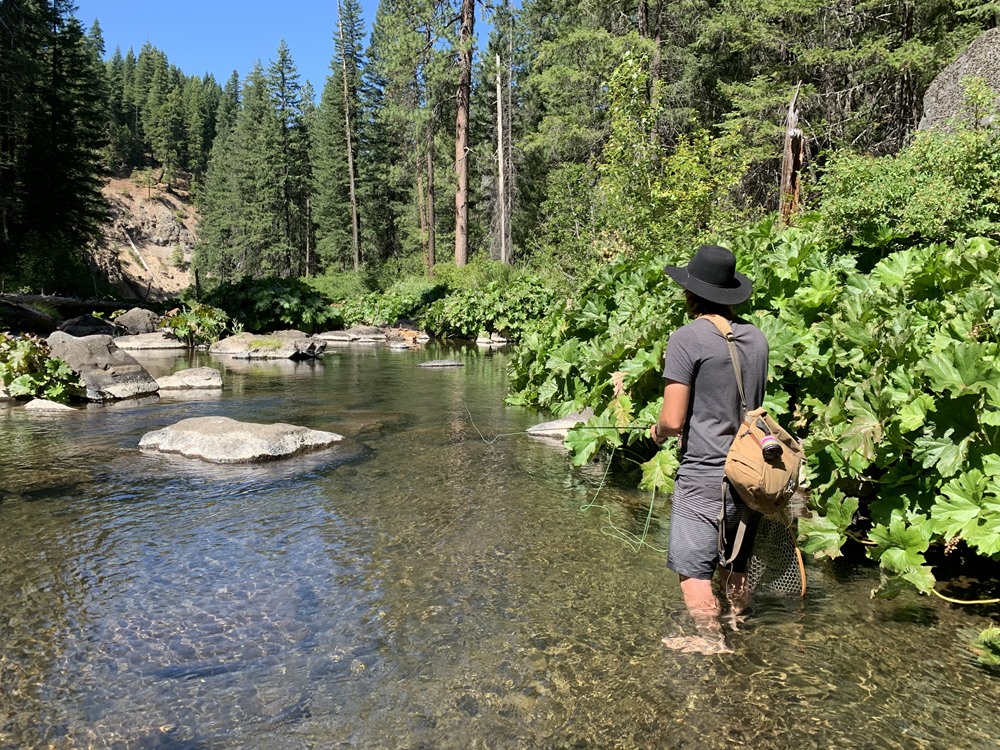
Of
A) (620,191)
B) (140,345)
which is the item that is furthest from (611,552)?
(140,345)

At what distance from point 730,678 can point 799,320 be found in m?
3.26

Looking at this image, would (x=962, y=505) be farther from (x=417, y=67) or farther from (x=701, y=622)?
(x=417, y=67)

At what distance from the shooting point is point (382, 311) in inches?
1234

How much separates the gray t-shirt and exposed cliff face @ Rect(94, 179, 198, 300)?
2962 inches

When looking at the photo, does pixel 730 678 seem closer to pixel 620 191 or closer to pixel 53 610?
pixel 53 610

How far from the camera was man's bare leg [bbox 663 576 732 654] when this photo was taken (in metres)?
3.69

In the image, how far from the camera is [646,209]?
1480 centimetres

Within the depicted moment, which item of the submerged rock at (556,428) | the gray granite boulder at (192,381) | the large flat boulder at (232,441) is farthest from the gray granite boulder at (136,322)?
the submerged rock at (556,428)

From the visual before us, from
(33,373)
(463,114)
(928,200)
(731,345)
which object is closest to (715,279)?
(731,345)

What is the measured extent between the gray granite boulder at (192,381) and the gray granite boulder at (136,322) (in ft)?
41.5

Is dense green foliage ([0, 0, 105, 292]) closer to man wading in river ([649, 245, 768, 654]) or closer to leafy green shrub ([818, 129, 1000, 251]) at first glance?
leafy green shrub ([818, 129, 1000, 251])

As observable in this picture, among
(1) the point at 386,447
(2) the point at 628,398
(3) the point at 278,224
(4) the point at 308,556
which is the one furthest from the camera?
(3) the point at 278,224

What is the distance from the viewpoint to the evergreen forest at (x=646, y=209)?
4383mm

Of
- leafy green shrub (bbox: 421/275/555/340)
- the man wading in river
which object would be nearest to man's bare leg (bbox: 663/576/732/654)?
the man wading in river
